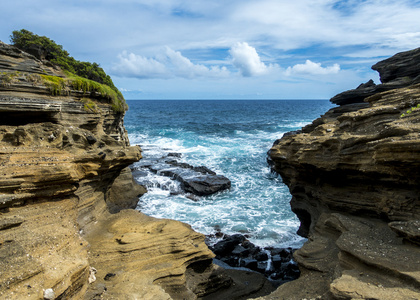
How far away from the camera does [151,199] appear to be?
80.1 feet

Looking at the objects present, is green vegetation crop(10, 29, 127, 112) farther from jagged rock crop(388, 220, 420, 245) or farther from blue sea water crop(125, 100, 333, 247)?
jagged rock crop(388, 220, 420, 245)

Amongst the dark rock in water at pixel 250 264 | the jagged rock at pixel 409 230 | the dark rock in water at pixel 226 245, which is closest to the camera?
the jagged rock at pixel 409 230

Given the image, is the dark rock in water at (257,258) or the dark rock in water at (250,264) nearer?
the dark rock in water at (257,258)

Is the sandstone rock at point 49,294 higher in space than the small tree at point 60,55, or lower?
lower

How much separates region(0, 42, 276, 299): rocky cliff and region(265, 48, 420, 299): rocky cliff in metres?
3.89

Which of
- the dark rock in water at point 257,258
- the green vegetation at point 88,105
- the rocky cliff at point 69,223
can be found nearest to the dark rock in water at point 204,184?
the dark rock in water at point 257,258

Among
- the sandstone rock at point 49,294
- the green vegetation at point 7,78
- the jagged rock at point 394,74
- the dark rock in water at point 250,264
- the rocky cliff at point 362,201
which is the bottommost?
the dark rock in water at point 250,264

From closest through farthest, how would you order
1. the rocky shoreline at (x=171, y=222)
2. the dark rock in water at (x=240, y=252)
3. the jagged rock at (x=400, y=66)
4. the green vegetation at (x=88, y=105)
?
the rocky shoreline at (x=171, y=222), the green vegetation at (x=88, y=105), the dark rock in water at (x=240, y=252), the jagged rock at (x=400, y=66)

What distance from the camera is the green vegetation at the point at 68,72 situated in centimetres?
1479

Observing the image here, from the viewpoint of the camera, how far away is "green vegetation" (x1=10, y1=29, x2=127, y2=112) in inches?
582

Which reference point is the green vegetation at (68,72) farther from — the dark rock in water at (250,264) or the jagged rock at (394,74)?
the jagged rock at (394,74)

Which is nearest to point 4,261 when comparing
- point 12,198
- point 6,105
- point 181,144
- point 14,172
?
point 12,198

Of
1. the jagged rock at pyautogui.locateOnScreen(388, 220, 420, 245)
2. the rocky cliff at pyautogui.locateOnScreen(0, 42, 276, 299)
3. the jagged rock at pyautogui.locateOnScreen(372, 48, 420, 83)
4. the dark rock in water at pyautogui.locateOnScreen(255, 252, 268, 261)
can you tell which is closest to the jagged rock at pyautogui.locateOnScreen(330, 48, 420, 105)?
the jagged rock at pyautogui.locateOnScreen(372, 48, 420, 83)

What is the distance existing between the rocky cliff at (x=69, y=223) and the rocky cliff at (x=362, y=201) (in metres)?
3.89
